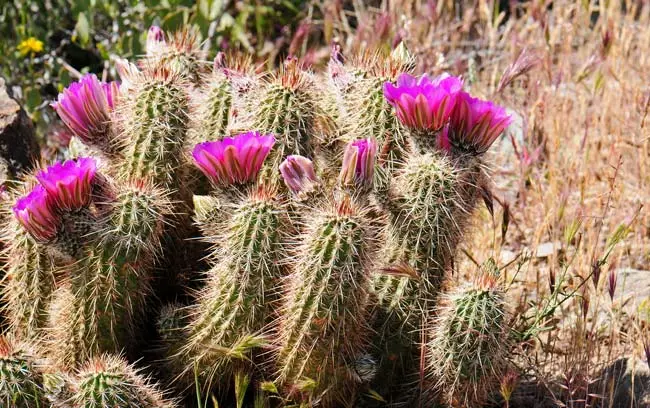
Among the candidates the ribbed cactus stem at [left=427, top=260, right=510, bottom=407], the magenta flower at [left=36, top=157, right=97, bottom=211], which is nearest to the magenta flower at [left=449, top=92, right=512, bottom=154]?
the ribbed cactus stem at [left=427, top=260, right=510, bottom=407]

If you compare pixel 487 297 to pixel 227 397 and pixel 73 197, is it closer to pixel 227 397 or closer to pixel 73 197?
pixel 227 397

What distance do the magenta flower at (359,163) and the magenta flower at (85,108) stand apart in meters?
0.79

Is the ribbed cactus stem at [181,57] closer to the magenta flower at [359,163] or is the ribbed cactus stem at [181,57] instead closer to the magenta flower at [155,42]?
the magenta flower at [155,42]

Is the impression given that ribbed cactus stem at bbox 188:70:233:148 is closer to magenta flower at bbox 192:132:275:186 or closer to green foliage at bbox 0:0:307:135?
magenta flower at bbox 192:132:275:186

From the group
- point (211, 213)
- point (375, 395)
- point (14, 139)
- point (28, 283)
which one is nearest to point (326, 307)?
point (375, 395)

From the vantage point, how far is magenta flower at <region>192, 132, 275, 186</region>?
2.44 meters

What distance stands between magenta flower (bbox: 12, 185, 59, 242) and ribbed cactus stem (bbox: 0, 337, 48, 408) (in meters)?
0.30

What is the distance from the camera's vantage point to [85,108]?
2.68m

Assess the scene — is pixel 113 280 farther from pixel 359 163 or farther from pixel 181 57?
pixel 181 57

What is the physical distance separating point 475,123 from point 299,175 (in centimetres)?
53

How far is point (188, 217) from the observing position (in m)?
2.87

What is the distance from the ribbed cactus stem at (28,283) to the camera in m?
2.62

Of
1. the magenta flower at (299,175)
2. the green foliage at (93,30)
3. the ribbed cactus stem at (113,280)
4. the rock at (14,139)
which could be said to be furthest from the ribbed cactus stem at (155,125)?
the green foliage at (93,30)

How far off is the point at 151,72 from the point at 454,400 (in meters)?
1.33
